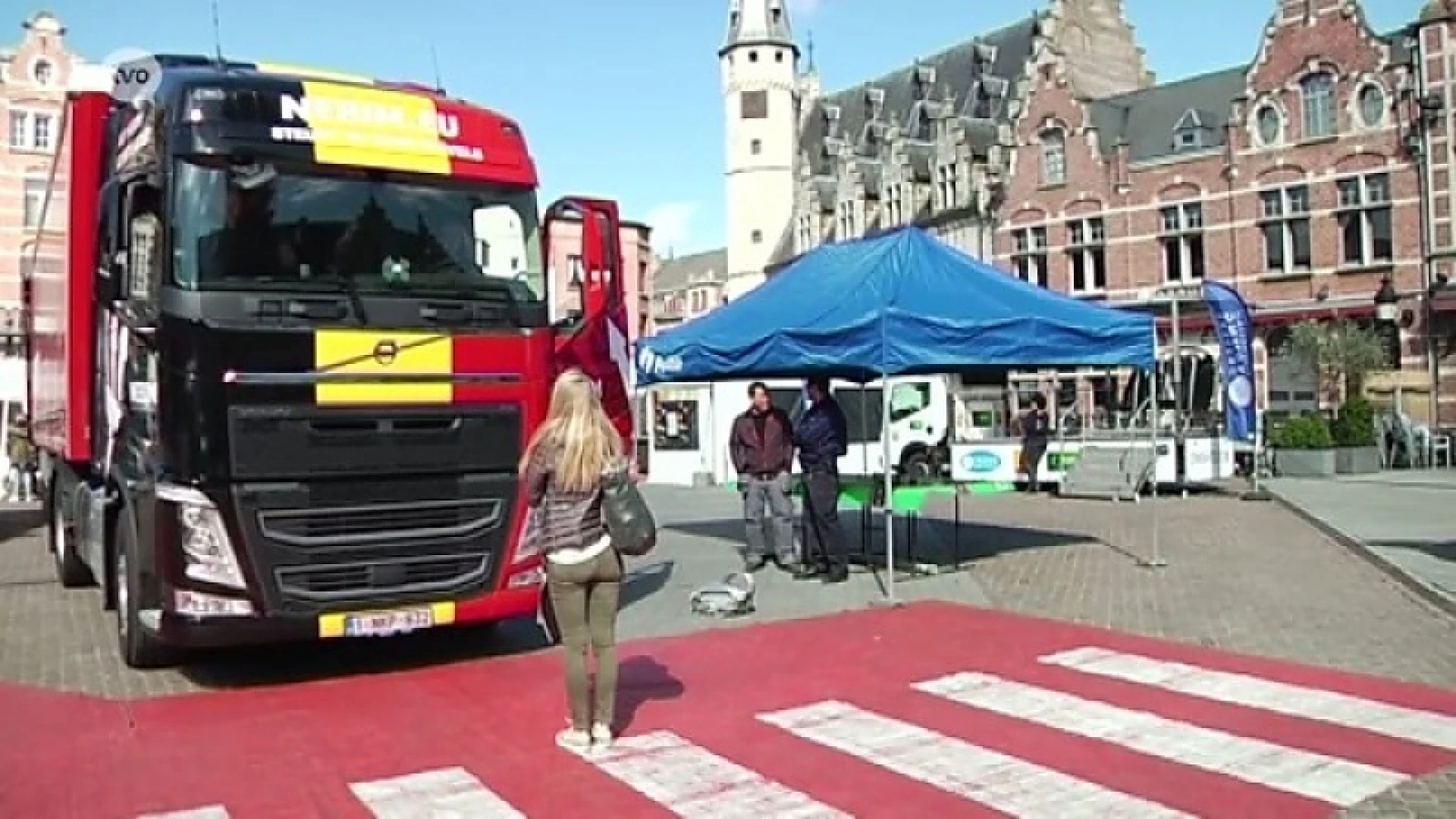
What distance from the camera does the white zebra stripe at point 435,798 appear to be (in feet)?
16.9

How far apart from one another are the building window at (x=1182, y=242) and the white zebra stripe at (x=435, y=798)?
3629 cm

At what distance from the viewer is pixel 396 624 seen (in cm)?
745

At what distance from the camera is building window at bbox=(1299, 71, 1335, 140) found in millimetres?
34688

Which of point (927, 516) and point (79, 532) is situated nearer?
point (79, 532)

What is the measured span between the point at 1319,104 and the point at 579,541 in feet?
116

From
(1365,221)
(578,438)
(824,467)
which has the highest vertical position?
(1365,221)

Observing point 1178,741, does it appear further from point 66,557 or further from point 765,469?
point 66,557

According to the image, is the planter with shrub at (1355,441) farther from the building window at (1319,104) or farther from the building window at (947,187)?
the building window at (947,187)

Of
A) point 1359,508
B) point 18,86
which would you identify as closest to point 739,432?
point 1359,508

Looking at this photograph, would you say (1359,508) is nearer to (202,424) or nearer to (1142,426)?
(1142,426)

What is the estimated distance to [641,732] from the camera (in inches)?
253

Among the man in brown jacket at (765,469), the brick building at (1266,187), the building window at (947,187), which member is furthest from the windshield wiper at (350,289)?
the building window at (947,187)

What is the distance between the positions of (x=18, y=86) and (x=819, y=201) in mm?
35465

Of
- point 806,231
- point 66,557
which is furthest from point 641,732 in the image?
point 806,231
